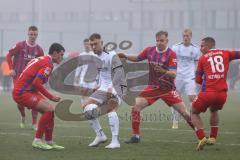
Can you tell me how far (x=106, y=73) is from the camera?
1209 cm

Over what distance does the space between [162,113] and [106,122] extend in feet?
13.4

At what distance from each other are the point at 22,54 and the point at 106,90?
4.13m

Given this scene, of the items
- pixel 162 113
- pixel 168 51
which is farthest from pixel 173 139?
pixel 162 113

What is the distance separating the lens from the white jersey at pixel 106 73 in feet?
39.2

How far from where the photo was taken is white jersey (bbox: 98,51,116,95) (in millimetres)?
11953

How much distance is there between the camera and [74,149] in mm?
11383

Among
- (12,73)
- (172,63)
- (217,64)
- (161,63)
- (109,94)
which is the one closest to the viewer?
(217,64)

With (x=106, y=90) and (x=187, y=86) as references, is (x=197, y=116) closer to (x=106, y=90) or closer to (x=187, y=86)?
(x=106, y=90)

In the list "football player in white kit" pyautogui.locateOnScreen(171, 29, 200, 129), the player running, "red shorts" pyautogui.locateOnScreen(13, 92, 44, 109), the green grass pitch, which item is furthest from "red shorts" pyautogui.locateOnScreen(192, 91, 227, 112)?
"football player in white kit" pyautogui.locateOnScreen(171, 29, 200, 129)

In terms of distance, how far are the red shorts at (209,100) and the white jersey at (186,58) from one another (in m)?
4.52

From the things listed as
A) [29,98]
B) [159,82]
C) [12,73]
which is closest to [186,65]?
[159,82]

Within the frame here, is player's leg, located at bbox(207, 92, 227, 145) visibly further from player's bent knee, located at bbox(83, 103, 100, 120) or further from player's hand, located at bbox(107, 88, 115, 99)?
player's bent knee, located at bbox(83, 103, 100, 120)

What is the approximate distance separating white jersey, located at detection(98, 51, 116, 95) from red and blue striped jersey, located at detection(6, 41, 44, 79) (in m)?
3.69

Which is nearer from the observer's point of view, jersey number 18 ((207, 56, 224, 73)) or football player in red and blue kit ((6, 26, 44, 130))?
jersey number 18 ((207, 56, 224, 73))
